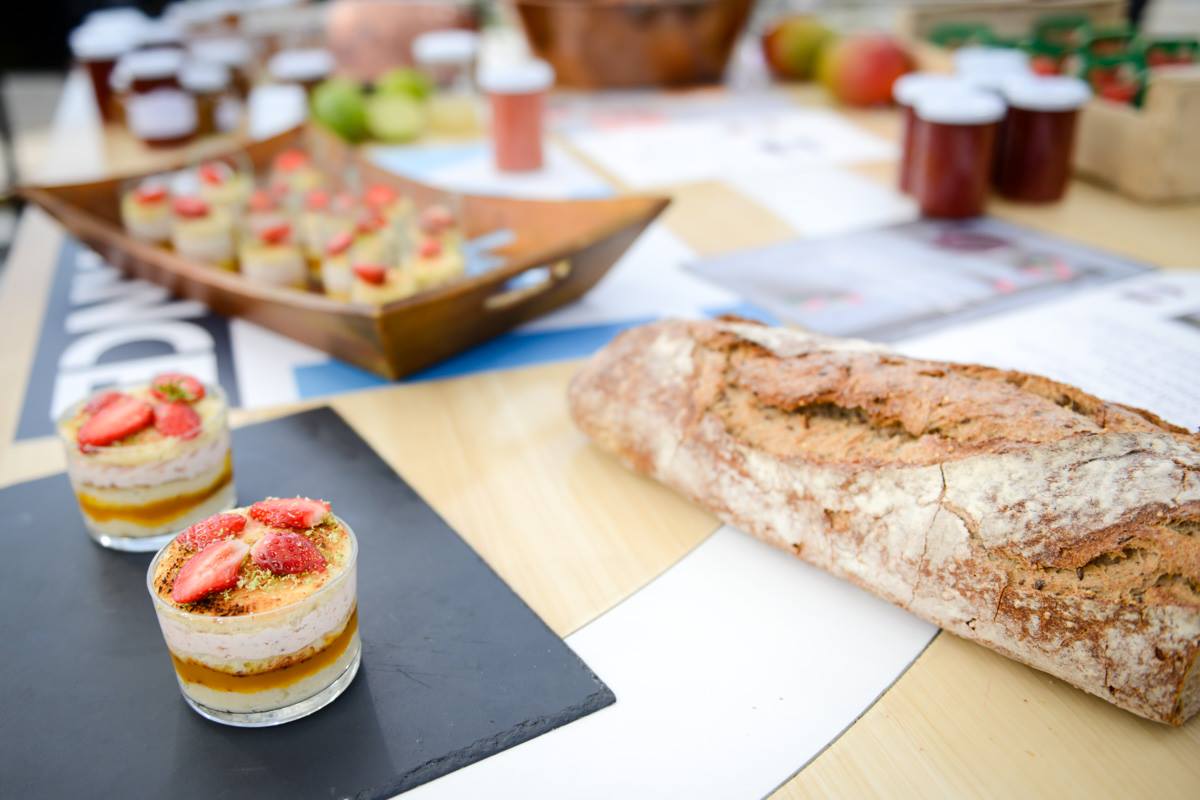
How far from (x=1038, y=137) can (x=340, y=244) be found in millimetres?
1277

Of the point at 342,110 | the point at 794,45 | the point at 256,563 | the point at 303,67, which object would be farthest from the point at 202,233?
the point at 794,45

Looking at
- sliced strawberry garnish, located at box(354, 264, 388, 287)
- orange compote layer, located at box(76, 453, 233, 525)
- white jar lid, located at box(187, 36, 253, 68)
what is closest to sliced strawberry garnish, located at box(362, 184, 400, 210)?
sliced strawberry garnish, located at box(354, 264, 388, 287)

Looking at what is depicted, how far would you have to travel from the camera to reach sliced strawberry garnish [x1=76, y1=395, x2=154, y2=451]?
0.92 metres

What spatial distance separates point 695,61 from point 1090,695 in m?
2.22

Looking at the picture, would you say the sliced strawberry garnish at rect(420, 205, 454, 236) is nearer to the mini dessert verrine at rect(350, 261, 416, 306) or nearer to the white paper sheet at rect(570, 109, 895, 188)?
the mini dessert verrine at rect(350, 261, 416, 306)

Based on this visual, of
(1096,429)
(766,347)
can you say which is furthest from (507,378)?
(1096,429)

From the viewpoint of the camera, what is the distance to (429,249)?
1.36m

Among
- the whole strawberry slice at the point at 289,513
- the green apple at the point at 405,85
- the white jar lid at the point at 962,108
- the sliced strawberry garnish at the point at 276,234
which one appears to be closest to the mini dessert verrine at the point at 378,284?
the sliced strawberry garnish at the point at 276,234

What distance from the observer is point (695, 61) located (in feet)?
8.63

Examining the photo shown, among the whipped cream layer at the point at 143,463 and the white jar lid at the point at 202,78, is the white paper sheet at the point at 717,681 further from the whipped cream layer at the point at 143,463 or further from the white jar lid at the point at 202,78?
the white jar lid at the point at 202,78

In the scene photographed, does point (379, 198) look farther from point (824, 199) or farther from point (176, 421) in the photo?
point (824, 199)

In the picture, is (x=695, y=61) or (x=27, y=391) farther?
(x=695, y=61)

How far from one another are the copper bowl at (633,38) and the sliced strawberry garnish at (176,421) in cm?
181

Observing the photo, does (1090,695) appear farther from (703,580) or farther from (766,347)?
(766,347)
